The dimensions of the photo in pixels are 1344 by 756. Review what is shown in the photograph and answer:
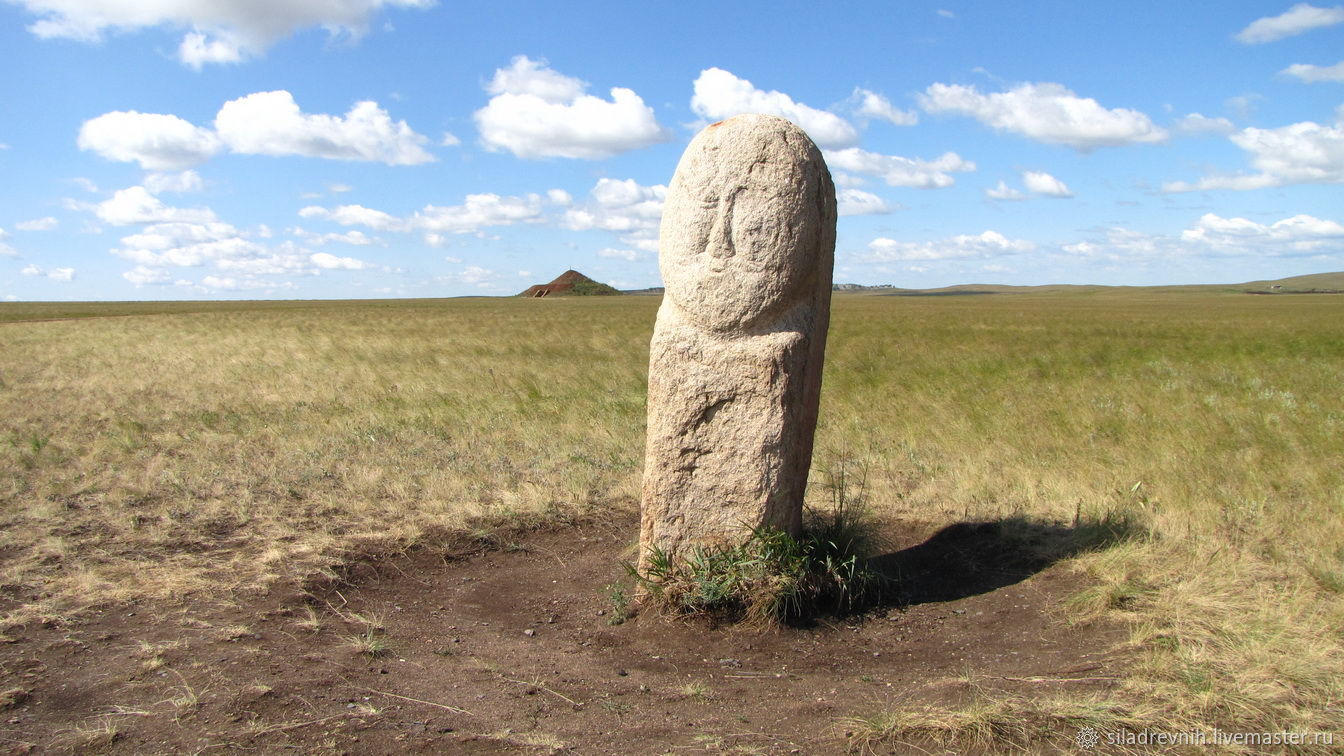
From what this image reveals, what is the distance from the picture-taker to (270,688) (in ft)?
14.8

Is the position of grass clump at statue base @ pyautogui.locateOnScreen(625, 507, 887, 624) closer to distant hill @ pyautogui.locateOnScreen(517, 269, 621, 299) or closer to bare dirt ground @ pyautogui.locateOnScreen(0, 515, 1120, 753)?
bare dirt ground @ pyautogui.locateOnScreen(0, 515, 1120, 753)

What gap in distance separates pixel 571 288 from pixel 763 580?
105080 mm

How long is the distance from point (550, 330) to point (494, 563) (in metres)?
26.9

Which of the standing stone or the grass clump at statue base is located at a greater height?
the standing stone

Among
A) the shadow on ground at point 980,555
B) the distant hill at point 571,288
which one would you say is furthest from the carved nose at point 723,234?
the distant hill at point 571,288

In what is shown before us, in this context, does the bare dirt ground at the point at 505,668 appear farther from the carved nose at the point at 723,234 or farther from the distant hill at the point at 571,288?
the distant hill at the point at 571,288

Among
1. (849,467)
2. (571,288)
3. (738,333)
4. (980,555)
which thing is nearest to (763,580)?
(738,333)

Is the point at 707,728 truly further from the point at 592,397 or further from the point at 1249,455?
the point at 592,397

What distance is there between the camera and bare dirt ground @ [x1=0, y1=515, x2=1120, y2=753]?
4117 mm

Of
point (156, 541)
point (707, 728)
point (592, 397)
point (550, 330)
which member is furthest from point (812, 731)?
point (550, 330)

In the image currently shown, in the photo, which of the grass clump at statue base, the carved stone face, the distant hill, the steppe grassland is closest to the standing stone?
the carved stone face

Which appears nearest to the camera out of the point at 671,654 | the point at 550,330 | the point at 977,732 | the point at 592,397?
the point at 977,732

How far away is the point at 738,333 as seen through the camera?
562 centimetres

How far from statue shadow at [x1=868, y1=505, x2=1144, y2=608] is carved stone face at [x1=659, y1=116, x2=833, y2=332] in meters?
1.94
